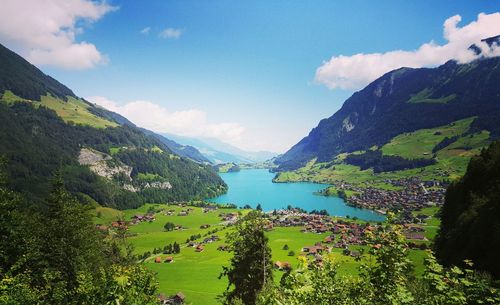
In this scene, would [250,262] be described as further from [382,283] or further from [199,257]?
[199,257]

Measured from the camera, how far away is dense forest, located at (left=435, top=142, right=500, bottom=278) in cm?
4594

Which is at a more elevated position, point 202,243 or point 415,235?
point 415,235

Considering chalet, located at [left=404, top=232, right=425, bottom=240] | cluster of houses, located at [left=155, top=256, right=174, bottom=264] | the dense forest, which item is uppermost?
the dense forest

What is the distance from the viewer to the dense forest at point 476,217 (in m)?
45.9

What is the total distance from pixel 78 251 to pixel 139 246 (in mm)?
122525

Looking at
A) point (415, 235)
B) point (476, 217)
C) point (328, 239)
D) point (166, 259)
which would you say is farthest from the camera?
point (328, 239)

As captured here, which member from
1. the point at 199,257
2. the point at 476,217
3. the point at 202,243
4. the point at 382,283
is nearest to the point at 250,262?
the point at 382,283

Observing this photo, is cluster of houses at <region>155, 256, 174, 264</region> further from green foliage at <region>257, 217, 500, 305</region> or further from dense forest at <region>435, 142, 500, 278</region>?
green foliage at <region>257, 217, 500, 305</region>

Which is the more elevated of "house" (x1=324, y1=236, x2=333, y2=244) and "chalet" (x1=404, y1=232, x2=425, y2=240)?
"chalet" (x1=404, y1=232, x2=425, y2=240)

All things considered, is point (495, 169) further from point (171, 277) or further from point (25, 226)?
point (171, 277)

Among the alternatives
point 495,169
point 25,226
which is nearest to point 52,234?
point 25,226

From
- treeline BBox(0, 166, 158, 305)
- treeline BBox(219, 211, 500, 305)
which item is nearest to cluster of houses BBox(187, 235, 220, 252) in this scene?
treeline BBox(0, 166, 158, 305)

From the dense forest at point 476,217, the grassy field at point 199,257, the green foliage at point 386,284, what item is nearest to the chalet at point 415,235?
the grassy field at point 199,257

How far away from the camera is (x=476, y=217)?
178ft
